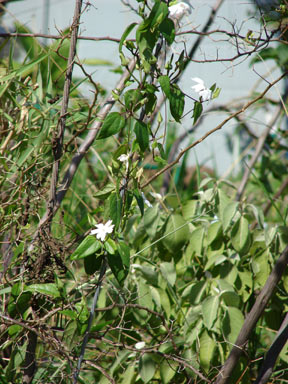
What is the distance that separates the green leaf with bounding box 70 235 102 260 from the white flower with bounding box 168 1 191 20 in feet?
1.69

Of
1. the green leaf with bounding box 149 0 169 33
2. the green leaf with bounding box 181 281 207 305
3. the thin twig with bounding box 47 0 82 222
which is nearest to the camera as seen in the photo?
the green leaf with bounding box 149 0 169 33

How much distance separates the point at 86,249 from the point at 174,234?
0.47m

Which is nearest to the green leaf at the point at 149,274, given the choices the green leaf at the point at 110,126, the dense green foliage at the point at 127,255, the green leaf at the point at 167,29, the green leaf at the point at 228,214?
the dense green foliage at the point at 127,255

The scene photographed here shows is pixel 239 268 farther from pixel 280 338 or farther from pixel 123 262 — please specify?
pixel 123 262

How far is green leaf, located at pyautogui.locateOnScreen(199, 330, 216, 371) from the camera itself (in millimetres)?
1261

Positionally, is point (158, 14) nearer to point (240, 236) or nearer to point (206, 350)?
point (240, 236)

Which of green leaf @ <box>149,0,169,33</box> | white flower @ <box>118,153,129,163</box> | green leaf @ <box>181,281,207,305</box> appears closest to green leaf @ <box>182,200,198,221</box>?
green leaf @ <box>181,281,207,305</box>

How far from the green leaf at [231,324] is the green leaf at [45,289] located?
18.6 inches

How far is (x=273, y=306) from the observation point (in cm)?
138

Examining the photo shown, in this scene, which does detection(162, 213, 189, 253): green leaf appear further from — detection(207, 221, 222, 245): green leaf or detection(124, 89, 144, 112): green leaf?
detection(124, 89, 144, 112): green leaf

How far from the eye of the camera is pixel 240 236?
1331 mm

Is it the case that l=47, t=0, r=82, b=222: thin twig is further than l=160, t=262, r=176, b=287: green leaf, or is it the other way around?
l=160, t=262, r=176, b=287: green leaf

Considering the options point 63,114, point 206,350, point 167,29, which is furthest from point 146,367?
point 167,29

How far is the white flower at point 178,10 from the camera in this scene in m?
1.08
